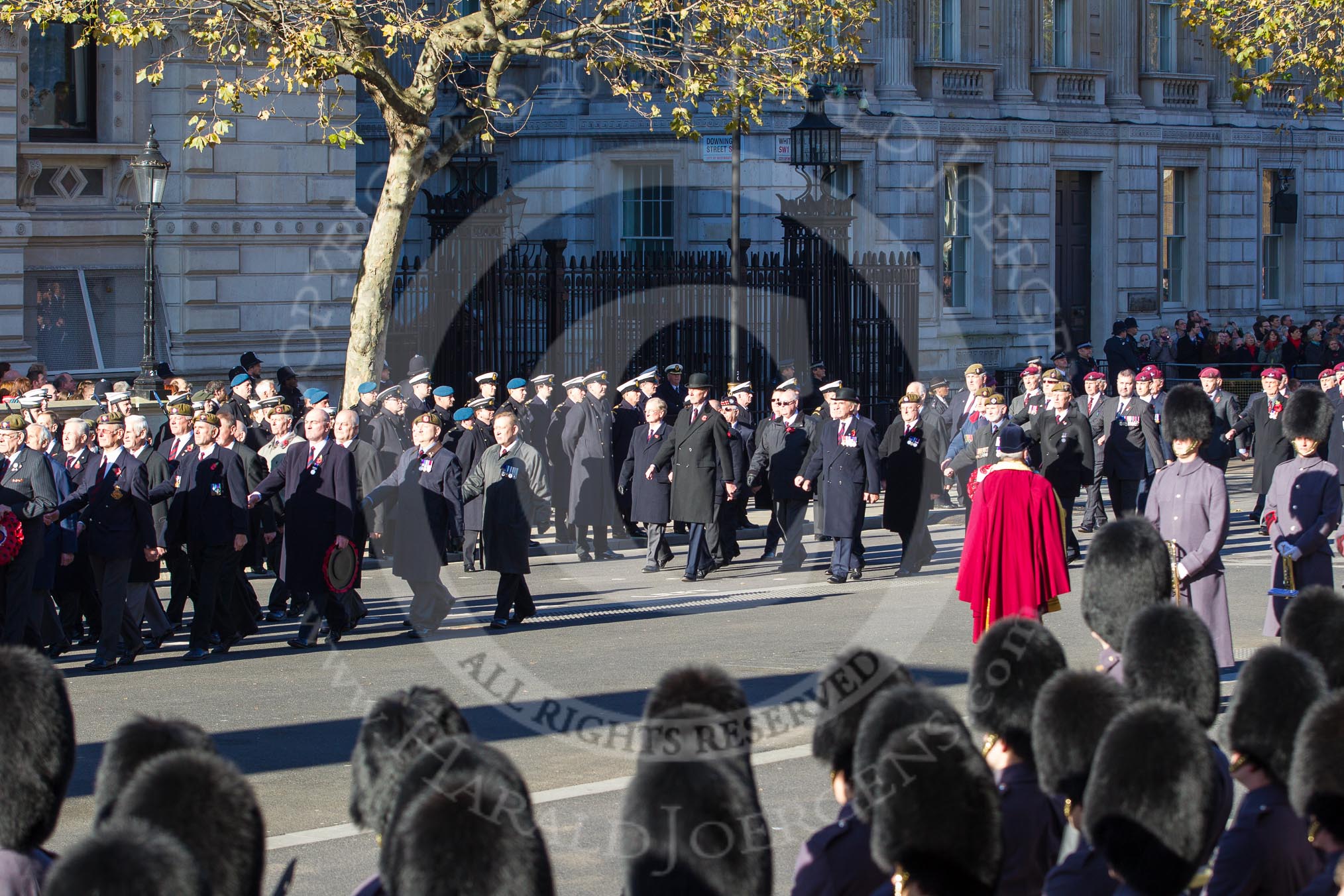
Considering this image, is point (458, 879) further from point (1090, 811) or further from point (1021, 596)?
point (1021, 596)

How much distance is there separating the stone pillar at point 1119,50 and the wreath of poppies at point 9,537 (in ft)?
92.3

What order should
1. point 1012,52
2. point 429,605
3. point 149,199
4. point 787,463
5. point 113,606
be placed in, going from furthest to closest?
point 1012,52, point 149,199, point 787,463, point 429,605, point 113,606

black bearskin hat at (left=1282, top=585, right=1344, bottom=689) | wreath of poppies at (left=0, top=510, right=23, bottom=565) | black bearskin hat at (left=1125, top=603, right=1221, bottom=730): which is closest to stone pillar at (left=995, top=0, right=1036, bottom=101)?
wreath of poppies at (left=0, top=510, right=23, bottom=565)

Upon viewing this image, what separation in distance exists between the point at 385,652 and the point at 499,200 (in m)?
11.6

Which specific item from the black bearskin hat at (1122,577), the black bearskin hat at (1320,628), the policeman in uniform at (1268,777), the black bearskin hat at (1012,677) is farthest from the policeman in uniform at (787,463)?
the policeman in uniform at (1268,777)

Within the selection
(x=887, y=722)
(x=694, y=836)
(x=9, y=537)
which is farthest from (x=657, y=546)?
(x=694, y=836)

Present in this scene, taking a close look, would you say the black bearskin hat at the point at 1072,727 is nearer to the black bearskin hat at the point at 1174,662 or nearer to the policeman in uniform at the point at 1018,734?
the policeman in uniform at the point at 1018,734

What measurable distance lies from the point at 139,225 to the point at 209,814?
66.9ft

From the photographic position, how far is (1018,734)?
600 cm

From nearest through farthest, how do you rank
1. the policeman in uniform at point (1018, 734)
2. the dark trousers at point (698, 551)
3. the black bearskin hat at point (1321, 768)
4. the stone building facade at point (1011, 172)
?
the black bearskin hat at point (1321, 768) < the policeman in uniform at point (1018, 734) < the dark trousers at point (698, 551) < the stone building facade at point (1011, 172)

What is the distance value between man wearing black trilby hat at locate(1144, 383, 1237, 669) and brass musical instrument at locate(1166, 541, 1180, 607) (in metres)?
0.02

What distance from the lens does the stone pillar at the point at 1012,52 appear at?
3328cm

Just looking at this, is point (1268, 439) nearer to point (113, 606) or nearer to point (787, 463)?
point (787, 463)

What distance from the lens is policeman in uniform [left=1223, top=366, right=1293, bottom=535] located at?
1839 cm
